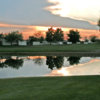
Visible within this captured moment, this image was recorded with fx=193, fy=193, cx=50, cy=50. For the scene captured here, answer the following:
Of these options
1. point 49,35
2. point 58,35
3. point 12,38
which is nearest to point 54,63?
point 12,38

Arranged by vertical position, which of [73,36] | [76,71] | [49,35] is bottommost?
[73,36]

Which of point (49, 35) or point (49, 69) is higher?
point (49, 35)

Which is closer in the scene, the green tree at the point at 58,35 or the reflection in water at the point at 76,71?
the reflection in water at the point at 76,71

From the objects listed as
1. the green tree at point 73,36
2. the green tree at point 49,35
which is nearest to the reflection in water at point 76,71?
the green tree at point 49,35

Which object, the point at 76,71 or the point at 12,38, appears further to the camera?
the point at 12,38

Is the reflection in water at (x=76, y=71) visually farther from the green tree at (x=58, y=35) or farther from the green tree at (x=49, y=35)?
the green tree at (x=58, y=35)

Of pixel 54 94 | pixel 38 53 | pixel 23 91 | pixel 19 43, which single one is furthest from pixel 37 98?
pixel 19 43

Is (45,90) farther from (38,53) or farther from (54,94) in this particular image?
(38,53)

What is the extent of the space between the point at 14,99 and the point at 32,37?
372 ft

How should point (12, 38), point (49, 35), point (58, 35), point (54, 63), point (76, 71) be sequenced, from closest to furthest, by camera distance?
point (76, 71)
point (54, 63)
point (12, 38)
point (49, 35)
point (58, 35)

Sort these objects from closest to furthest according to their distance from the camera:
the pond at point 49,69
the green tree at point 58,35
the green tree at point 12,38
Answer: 1. the pond at point 49,69
2. the green tree at point 12,38
3. the green tree at point 58,35

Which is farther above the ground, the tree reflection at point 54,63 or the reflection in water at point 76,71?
the reflection in water at point 76,71

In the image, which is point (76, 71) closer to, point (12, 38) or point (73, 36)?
point (12, 38)

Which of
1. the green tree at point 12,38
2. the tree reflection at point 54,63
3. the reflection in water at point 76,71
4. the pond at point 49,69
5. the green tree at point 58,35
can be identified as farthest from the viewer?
the green tree at point 58,35
